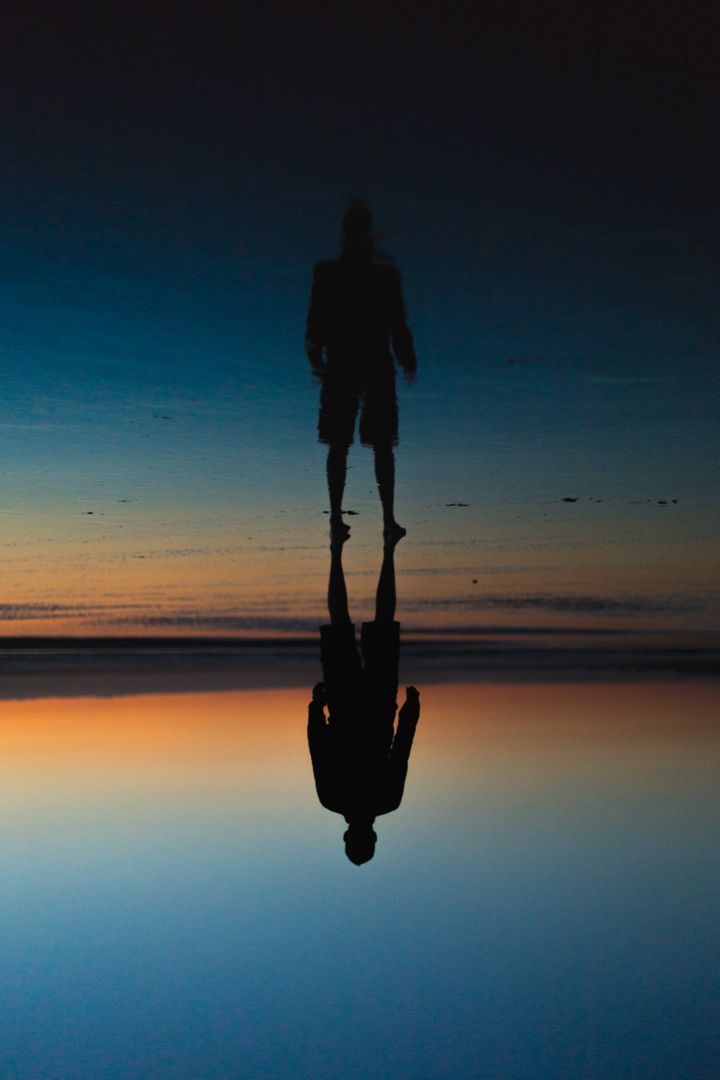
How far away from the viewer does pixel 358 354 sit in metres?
4.51

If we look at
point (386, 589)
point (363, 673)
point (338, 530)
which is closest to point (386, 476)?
point (338, 530)

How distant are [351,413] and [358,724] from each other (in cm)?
164

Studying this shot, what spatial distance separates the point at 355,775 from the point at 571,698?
246 centimetres

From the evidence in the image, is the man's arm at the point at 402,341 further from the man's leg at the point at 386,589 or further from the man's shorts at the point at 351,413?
the man's leg at the point at 386,589

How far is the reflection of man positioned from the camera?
350cm

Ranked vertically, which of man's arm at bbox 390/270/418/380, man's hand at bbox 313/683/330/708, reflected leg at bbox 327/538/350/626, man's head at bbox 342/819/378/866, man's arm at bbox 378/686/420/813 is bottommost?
man's head at bbox 342/819/378/866

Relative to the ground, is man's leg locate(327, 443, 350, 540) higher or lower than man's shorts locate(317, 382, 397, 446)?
lower

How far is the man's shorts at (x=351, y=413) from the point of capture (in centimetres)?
460

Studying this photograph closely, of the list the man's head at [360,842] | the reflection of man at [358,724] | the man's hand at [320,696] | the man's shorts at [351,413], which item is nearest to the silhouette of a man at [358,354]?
the man's shorts at [351,413]

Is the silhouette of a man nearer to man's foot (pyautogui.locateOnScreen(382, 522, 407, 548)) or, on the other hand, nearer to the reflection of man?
man's foot (pyautogui.locateOnScreen(382, 522, 407, 548))

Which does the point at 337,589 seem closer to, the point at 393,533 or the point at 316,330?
the point at 393,533

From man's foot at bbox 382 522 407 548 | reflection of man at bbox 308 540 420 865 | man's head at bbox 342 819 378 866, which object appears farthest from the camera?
man's foot at bbox 382 522 407 548

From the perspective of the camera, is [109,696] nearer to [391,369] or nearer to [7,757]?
[7,757]

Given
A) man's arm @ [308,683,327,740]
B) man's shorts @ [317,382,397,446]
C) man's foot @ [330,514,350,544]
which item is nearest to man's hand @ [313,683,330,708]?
man's arm @ [308,683,327,740]
